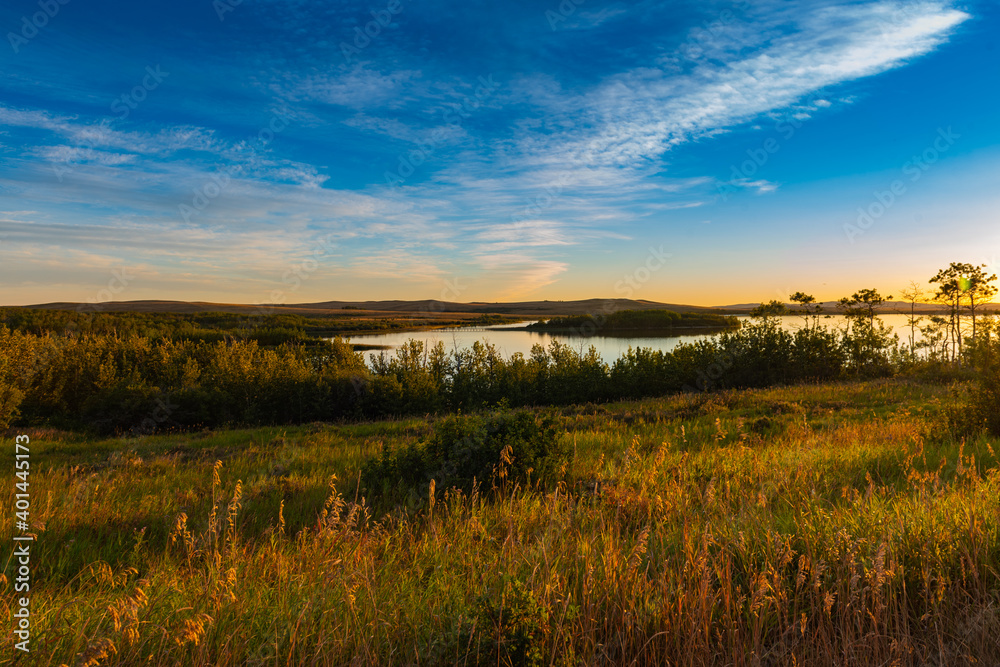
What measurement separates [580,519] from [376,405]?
1755 centimetres

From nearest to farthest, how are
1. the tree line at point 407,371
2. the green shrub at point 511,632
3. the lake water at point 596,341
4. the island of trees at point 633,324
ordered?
the green shrub at point 511,632 < the tree line at point 407,371 < the lake water at point 596,341 < the island of trees at point 633,324

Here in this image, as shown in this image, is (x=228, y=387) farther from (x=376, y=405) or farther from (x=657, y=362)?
(x=657, y=362)

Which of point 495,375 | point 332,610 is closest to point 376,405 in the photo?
point 495,375

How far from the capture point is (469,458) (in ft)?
21.3

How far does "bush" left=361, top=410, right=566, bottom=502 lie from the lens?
6.16m

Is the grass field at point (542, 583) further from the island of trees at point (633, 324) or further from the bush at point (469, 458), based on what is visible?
the island of trees at point (633, 324)

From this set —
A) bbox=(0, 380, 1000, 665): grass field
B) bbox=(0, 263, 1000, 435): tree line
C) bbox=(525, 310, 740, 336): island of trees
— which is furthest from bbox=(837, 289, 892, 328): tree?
bbox=(525, 310, 740, 336): island of trees

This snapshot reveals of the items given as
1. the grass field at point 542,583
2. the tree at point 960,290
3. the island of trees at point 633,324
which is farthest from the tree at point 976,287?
the island of trees at point 633,324

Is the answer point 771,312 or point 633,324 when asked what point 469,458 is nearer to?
point 771,312

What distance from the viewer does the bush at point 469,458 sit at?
6.16 m

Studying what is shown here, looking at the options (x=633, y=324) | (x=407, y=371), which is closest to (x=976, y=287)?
(x=407, y=371)

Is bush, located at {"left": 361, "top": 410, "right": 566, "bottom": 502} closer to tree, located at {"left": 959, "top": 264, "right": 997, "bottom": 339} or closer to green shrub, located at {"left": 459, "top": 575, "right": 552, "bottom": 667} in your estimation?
green shrub, located at {"left": 459, "top": 575, "right": 552, "bottom": 667}

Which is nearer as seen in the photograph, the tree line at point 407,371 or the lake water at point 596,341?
the tree line at point 407,371

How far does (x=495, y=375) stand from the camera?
22.7 meters
